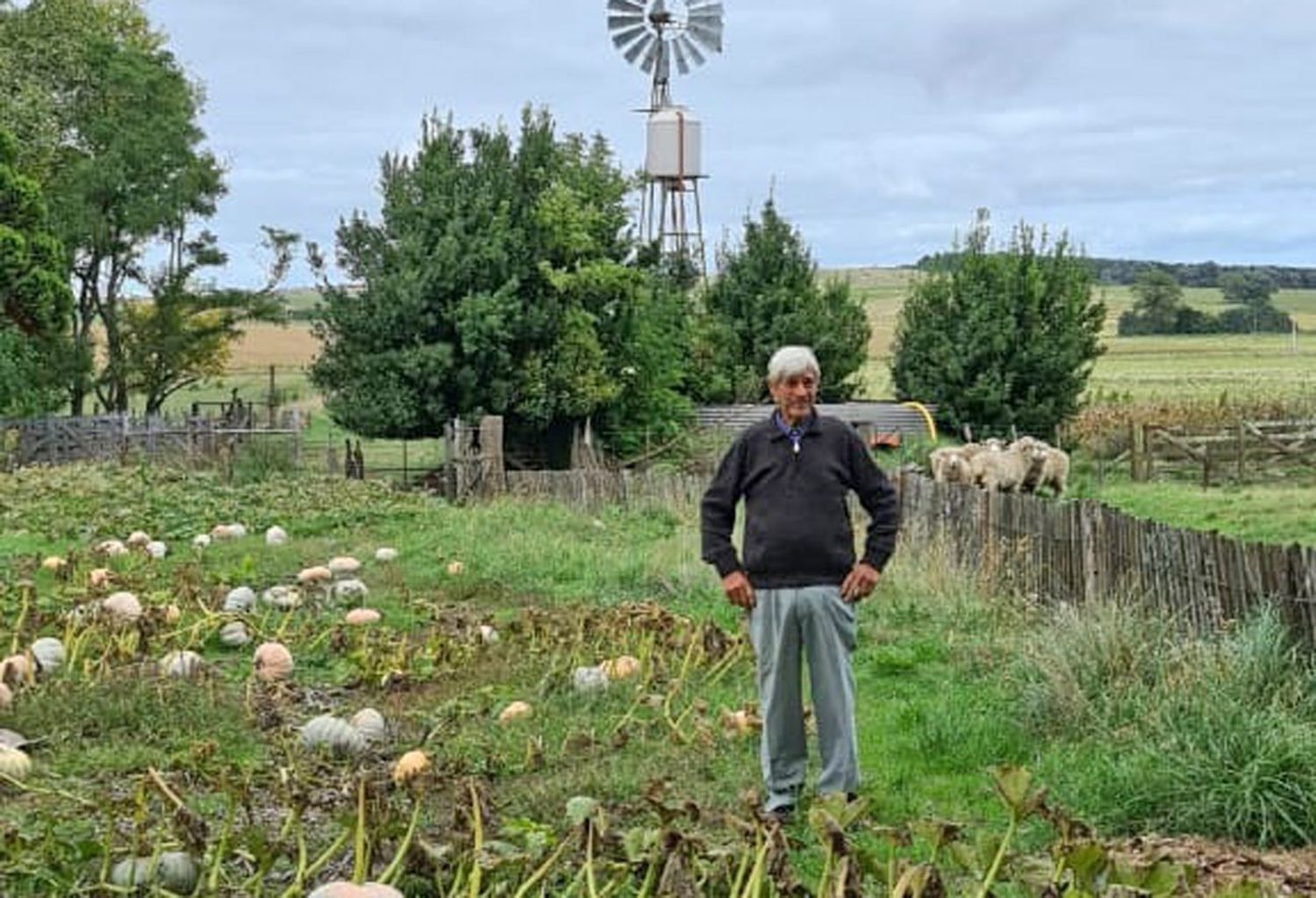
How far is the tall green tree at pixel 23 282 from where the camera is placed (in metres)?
27.5

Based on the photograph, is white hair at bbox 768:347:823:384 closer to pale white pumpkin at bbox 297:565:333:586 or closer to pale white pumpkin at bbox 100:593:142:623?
pale white pumpkin at bbox 100:593:142:623

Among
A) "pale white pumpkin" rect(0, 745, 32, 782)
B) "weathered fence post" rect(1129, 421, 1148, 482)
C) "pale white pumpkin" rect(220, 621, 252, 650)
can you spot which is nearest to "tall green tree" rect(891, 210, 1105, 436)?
"weathered fence post" rect(1129, 421, 1148, 482)

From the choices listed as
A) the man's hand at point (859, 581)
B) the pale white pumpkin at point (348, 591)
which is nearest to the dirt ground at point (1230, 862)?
the man's hand at point (859, 581)

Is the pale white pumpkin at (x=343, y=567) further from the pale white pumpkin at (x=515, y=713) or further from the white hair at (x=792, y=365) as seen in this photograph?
the white hair at (x=792, y=365)

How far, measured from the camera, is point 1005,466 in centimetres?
1984

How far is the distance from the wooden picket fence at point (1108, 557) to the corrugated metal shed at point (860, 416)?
17.2 metres

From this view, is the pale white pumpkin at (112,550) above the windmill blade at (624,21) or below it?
below

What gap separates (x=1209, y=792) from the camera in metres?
5.28

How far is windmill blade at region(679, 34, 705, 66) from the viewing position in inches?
1481

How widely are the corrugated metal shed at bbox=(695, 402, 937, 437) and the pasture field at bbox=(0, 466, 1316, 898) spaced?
19000 millimetres

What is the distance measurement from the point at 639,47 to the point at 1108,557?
31003mm

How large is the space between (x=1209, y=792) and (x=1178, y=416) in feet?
89.4

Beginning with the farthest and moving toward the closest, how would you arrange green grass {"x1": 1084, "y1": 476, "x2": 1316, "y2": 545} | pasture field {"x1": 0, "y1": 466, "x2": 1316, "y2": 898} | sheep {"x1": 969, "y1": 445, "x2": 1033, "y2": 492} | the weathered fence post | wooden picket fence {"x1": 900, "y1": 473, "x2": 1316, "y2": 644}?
Answer: 1. the weathered fence post
2. sheep {"x1": 969, "y1": 445, "x2": 1033, "y2": 492}
3. green grass {"x1": 1084, "y1": 476, "x2": 1316, "y2": 545}
4. wooden picket fence {"x1": 900, "y1": 473, "x2": 1316, "y2": 644}
5. pasture field {"x1": 0, "y1": 466, "x2": 1316, "y2": 898}

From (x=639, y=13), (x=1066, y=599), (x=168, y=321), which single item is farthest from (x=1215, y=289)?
(x=1066, y=599)
